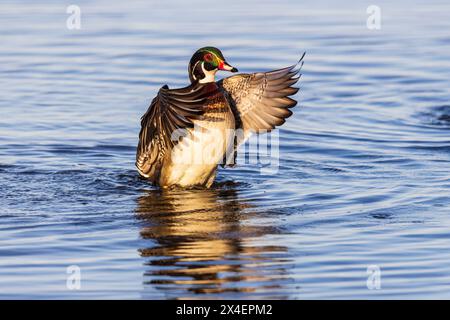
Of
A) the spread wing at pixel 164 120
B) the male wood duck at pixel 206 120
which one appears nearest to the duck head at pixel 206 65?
the male wood duck at pixel 206 120

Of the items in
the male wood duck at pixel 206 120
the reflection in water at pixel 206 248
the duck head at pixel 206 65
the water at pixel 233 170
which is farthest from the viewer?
the duck head at pixel 206 65

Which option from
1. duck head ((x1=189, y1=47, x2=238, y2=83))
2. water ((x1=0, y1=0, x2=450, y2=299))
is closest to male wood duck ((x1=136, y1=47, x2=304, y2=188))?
duck head ((x1=189, y1=47, x2=238, y2=83))

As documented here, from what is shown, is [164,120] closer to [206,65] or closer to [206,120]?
[206,120]

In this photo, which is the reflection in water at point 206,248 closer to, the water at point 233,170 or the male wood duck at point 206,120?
the water at point 233,170

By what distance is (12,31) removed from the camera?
1902 cm

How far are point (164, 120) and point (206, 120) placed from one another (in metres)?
0.64

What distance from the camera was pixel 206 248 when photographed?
28.2ft

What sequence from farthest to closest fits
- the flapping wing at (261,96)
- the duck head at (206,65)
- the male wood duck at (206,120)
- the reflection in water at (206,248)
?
the flapping wing at (261,96) → the duck head at (206,65) → the male wood duck at (206,120) → the reflection in water at (206,248)

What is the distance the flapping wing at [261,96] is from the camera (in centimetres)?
1095

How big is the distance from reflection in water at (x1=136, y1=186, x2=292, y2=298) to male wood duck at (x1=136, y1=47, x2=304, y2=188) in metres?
0.29

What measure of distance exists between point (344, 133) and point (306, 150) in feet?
3.05

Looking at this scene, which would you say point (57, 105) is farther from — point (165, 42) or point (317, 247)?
point (317, 247)

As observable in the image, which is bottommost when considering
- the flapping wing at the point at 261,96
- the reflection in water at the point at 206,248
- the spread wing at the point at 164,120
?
the reflection in water at the point at 206,248
